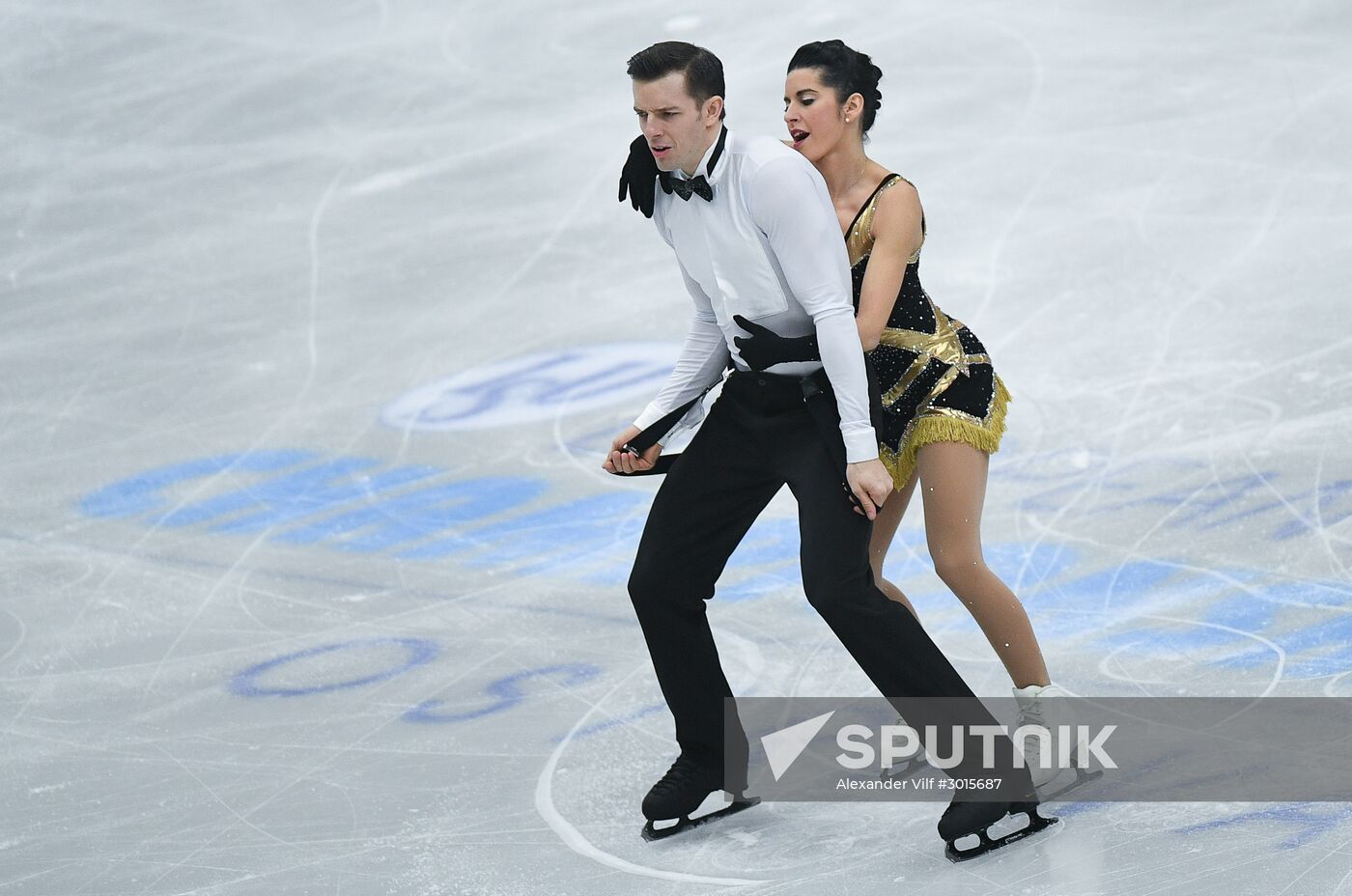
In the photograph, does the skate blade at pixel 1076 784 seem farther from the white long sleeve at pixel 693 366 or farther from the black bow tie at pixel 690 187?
the black bow tie at pixel 690 187

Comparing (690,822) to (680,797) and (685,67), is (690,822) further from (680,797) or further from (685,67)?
(685,67)

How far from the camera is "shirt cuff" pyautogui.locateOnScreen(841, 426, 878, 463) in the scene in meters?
2.88

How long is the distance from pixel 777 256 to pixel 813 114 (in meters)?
0.32

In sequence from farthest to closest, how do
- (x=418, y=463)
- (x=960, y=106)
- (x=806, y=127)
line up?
(x=960, y=106), (x=418, y=463), (x=806, y=127)

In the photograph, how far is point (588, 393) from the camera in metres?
6.15

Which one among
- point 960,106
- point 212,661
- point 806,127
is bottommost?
point 212,661

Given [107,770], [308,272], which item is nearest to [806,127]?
[107,770]

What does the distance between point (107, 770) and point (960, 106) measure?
18.9 feet

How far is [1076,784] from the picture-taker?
319cm

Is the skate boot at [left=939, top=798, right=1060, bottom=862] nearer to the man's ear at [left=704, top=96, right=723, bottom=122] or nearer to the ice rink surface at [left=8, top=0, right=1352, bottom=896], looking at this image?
the ice rink surface at [left=8, top=0, right=1352, bottom=896]

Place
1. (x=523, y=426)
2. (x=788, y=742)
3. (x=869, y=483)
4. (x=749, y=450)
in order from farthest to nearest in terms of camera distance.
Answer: (x=523, y=426), (x=788, y=742), (x=749, y=450), (x=869, y=483)

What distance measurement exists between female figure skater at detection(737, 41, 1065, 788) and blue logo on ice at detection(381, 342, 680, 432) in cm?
298

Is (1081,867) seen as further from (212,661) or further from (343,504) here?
(343,504)

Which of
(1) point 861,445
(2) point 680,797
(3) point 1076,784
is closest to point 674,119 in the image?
(1) point 861,445
